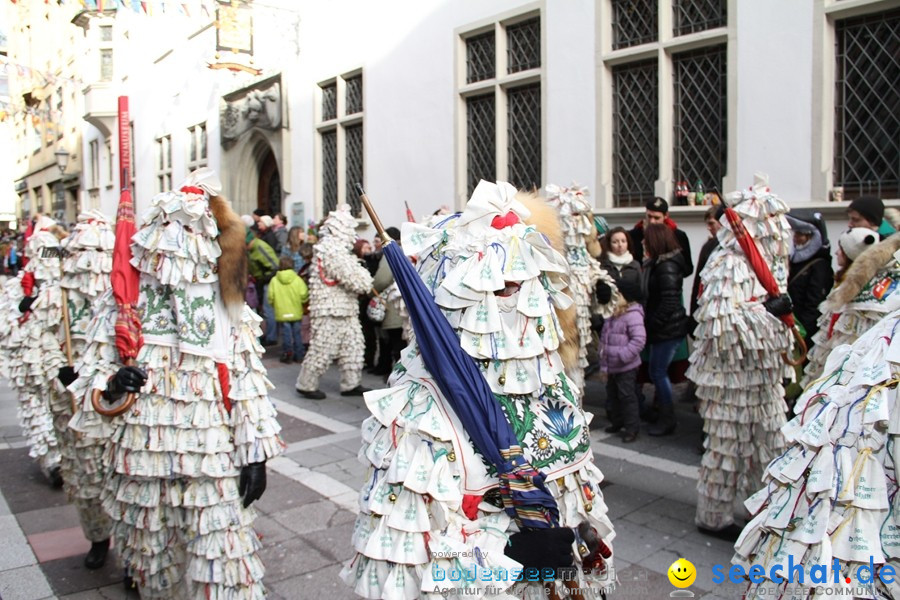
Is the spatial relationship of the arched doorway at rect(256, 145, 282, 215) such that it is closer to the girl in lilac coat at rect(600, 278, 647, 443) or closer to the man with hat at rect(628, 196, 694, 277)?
the man with hat at rect(628, 196, 694, 277)

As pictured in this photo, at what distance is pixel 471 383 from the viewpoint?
89.6 inches

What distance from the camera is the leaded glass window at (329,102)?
15.1 metres

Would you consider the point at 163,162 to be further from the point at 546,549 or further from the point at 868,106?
the point at 546,549

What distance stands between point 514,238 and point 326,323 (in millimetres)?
6752

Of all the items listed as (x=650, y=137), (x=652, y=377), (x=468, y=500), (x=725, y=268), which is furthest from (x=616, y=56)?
(x=468, y=500)

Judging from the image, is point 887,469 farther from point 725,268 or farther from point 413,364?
point 725,268

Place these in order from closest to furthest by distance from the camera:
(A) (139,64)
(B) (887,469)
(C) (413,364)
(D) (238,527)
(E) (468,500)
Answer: (B) (887,469) → (E) (468,500) → (C) (413,364) → (D) (238,527) → (A) (139,64)

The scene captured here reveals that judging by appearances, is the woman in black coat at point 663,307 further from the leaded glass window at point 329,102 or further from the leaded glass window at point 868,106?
the leaded glass window at point 329,102

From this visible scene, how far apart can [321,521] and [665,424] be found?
359cm

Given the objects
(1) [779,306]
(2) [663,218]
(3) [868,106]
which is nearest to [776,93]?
(3) [868,106]

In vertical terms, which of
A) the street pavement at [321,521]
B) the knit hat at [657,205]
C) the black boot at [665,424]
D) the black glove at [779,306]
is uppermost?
the knit hat at [657,205]

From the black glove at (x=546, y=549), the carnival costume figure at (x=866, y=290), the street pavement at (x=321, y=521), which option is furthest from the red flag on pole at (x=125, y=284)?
the carnival costume figure at (x=866, y=290)

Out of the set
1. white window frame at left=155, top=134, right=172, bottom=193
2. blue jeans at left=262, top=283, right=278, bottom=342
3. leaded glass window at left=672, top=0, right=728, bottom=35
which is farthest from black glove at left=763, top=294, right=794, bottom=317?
white window frame at left=155, top=134, right=172, bottom=193

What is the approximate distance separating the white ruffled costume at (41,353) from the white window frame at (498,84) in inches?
254
